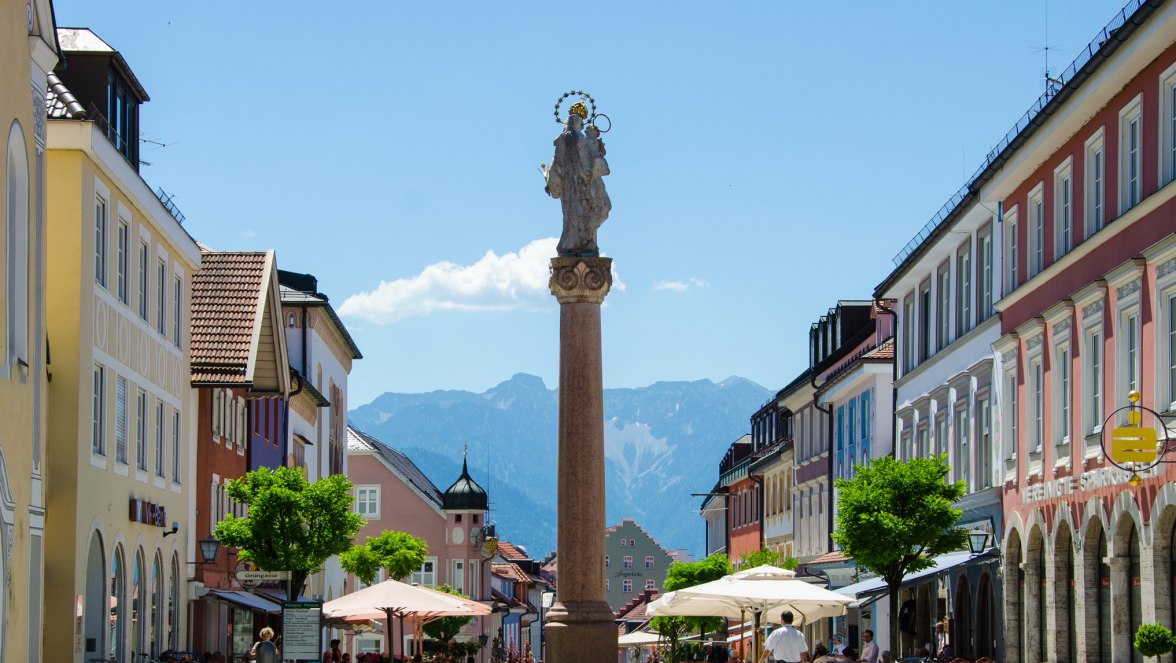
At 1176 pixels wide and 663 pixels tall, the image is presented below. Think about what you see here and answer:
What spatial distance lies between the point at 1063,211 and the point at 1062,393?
307cm

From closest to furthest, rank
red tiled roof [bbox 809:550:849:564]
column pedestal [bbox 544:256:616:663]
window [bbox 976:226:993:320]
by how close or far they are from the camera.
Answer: column pedestal [bbox 544:256:616:663], window [bbox 976:226:993:320], red tiled roof [bbox 809:550:849:564]

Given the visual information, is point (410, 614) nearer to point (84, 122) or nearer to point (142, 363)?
point (142, 363)

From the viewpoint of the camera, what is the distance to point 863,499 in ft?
112

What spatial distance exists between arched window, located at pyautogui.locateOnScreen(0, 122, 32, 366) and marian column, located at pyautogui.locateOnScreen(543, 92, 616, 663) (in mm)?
6364

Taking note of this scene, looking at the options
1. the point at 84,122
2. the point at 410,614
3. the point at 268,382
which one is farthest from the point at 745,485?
the point at 84,122

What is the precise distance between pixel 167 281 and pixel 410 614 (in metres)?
7.65

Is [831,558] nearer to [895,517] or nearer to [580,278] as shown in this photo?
[895,517]

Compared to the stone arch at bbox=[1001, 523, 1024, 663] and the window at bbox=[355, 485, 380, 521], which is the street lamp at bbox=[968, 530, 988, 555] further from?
the window at bbox=[355, 485, 380, 521]

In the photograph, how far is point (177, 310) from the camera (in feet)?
123

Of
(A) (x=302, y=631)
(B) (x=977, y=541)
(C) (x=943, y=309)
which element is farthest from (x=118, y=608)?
(C) (x=943, y=309)

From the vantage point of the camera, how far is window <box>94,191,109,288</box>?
30.0 meters

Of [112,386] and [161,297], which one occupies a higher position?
[161,297]

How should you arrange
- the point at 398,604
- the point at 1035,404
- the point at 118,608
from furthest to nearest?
the point at 1035,404 → the point at 398,604 → the point at 118,608

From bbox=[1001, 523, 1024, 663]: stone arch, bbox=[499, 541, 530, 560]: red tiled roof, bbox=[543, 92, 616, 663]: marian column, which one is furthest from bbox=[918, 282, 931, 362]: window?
bbox=[499, 541, 530, 560]: red tiled roof
